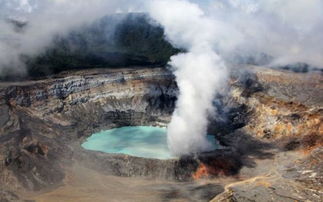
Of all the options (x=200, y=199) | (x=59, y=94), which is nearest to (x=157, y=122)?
(x=59, y=94)

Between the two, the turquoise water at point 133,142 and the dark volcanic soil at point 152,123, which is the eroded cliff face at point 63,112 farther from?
the turquoise water at point 133,142

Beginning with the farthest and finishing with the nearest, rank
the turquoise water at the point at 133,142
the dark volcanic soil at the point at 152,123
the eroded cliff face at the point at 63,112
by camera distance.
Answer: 1. the turquoise water at the point at 133,142
2. the eroded cliff face at the point at 63,112
3. the dark volcanic soil at the point at 152,123

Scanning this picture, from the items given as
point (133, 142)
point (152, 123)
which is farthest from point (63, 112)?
point (152, 123)

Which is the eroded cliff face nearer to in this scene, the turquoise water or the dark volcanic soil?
the dark volcanic soil

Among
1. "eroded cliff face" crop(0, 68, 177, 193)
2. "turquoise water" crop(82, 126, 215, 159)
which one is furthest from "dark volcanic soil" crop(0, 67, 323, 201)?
"turquoise water" crop(82, 126, 215, 159)

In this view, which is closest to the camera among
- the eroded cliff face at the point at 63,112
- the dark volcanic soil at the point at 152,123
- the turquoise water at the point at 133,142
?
the dark volcanic soil at the point at 152,123

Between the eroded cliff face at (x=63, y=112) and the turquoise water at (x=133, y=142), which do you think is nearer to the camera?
the eroded cliff face at (x=63, y=112)

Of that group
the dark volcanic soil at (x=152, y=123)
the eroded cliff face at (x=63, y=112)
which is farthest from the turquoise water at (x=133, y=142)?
the dark volcanic soil at (x=152, y=123)
